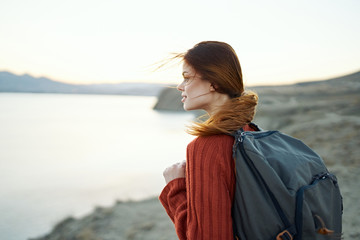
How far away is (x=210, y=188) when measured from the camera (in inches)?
38.8

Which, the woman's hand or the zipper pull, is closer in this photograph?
the zipper pull

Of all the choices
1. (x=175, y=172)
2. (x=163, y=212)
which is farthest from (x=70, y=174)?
(x=175, y=172)

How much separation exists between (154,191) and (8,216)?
10.9 ft

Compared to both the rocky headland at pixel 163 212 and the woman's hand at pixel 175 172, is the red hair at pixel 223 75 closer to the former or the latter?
the woman's hand at pixel 175 172

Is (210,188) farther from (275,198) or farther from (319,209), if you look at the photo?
(319,209)

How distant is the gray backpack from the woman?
5cm

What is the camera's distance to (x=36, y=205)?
22.2 feet

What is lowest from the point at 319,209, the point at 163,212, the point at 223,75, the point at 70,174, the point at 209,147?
the point at 70,174

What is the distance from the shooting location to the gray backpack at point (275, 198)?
968 millimetres

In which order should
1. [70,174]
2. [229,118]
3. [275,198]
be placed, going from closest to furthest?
1. [275,198]
2. [229,118]
3. [70,174]

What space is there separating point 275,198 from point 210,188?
23cm

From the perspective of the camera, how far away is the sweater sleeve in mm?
983

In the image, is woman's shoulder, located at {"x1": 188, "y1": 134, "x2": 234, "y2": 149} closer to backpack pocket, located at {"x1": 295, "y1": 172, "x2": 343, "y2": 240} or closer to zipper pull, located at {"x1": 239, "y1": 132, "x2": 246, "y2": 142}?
zipper pull, located at {"x1": 239, "y1": 132, "x2": 246, "y2": 142}

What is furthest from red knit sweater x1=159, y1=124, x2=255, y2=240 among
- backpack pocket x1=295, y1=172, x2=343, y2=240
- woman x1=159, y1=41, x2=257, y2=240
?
backpack pocket x1=295, y1=172, x2=343, y2=240
